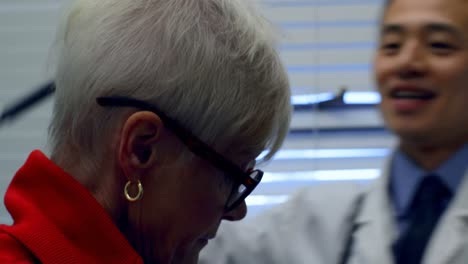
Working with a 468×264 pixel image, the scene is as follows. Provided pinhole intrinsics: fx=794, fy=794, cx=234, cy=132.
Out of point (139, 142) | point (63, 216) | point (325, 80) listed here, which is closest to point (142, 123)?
point (139, 142)

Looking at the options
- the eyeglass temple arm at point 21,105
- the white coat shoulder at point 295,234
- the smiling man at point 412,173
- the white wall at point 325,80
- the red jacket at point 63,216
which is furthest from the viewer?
the eyeglass temple arm at point 21,105

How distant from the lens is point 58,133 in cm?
104

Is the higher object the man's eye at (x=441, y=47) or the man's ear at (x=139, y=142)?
the man's ear at (x=139, y=142)

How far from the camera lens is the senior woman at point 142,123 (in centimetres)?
98

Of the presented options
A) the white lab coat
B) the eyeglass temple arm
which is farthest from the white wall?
the white lab coat

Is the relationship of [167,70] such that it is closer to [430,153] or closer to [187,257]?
[187,257]

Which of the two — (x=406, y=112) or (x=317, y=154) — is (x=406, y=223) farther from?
(x=317, y=154)

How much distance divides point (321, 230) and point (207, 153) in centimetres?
42

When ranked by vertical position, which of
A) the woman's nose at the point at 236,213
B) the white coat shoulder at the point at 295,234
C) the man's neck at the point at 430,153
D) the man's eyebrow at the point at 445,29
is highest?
the man's eyebrow at the point at 445,29

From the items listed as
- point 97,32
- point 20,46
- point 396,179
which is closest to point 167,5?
point 97,32

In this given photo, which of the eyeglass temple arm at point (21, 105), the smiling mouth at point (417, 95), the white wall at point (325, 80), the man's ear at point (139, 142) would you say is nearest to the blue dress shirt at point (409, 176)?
the smiling mouth at point (417, 95)

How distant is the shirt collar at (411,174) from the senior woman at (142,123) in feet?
1.16

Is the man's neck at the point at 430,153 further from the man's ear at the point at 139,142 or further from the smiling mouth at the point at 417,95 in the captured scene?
the man's ear at the point at 139,142

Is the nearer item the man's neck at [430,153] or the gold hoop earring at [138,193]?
the gold hoop earring at [138,193]
